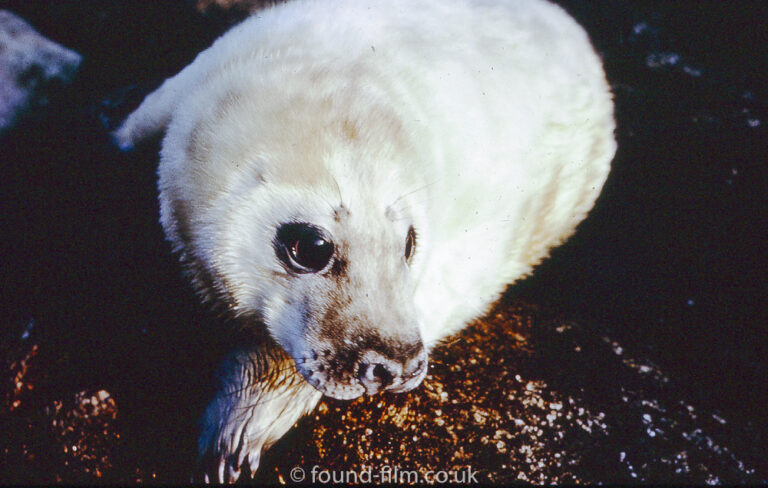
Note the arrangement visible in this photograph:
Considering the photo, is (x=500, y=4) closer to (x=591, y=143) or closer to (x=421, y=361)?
(x=591, y=143)

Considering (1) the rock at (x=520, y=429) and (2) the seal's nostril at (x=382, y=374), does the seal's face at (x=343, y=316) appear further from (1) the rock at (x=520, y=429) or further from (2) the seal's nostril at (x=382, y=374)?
→ (1) the rock at (x=520, y=429)

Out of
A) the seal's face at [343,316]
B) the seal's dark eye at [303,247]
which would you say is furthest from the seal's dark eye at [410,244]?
the seal's dark eye at [303,247]

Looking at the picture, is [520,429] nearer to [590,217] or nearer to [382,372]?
[382,372]

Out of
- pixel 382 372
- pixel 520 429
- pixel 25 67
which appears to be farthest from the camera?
pixel 25 67

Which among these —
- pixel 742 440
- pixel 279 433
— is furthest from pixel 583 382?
pixel 279 433

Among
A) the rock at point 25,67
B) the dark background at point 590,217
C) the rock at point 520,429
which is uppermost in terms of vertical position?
the rock at point 25,67

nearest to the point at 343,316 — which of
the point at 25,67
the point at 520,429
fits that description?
the point at 520,429
